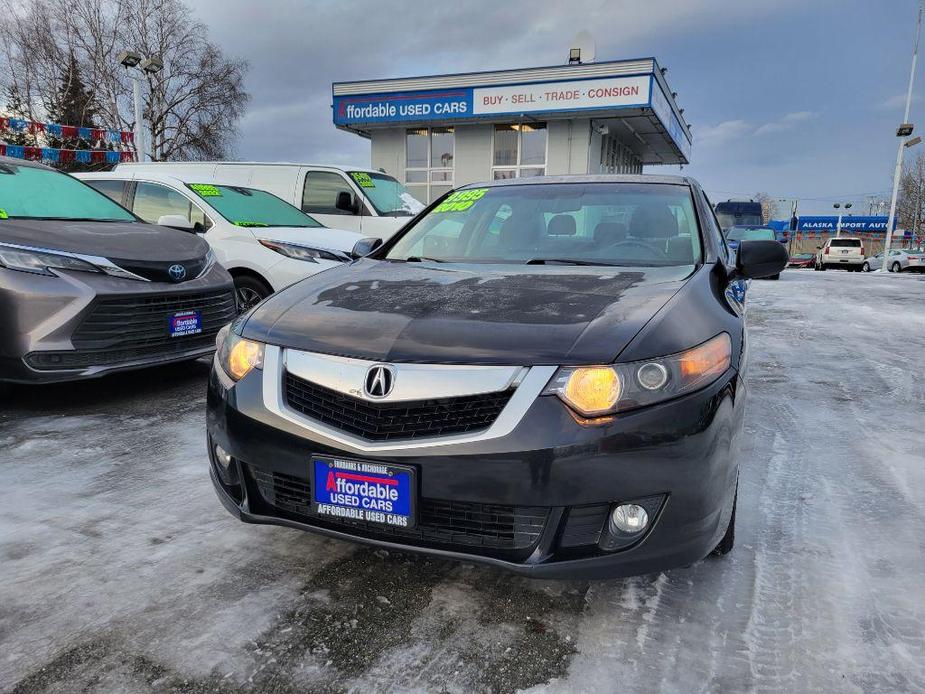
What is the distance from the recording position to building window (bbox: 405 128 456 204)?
70.3 ft

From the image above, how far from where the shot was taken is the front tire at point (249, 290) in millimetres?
5980

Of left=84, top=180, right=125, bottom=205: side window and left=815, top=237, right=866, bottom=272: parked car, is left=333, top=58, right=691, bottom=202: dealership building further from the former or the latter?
left=84, top=180, right=125, bottom=205: side window

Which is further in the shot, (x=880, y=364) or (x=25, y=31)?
(x=25, y=31)

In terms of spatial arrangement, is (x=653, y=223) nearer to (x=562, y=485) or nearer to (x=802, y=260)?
(x=562, y=485)

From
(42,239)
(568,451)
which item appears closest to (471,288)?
(568,451)

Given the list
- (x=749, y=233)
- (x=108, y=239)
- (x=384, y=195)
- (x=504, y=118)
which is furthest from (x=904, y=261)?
(x=108, y=239)

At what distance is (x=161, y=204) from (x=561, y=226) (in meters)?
4.86

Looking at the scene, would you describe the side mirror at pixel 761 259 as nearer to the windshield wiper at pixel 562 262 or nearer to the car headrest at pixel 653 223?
the car headrest at pixel 653 223

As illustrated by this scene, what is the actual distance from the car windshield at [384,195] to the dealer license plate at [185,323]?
187 inches

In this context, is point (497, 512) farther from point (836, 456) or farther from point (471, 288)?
point (836, 456)

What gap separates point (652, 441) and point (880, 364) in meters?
5.09

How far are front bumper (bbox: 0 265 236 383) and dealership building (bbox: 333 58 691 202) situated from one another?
16.7 meters

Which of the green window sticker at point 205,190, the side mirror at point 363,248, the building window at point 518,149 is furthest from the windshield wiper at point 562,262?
the building window at point 518,149

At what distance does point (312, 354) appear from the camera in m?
1.92
